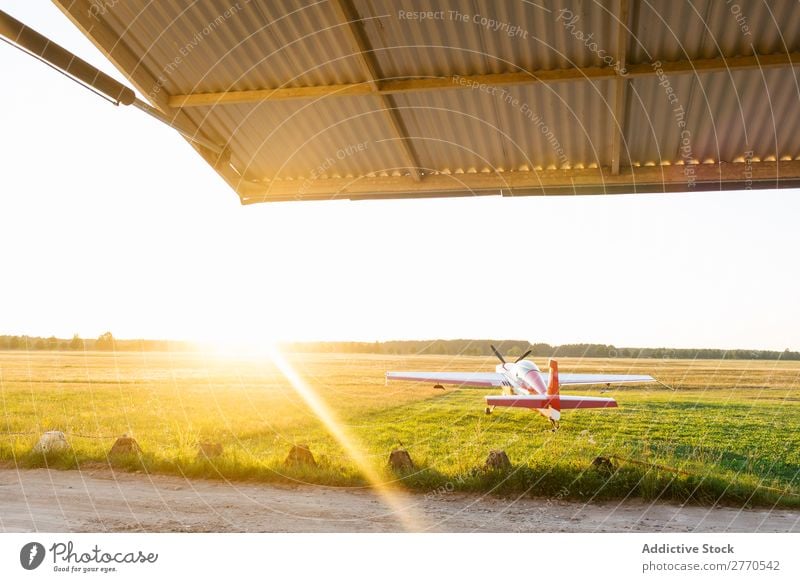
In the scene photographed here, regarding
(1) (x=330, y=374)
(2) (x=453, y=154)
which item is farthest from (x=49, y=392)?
(2) (x=453, y=154)

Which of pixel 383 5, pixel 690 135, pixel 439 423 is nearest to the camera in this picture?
pixel 383 5

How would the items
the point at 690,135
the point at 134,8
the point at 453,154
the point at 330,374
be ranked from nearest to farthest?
the point at 134,8
the point at 690,135
the point at 453,154
the point at 330,374

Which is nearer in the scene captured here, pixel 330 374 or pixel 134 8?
pixel 134 8

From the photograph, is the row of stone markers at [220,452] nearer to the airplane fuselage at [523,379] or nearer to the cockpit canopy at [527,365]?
the airplane fuselage at [523,379]

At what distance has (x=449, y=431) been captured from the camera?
33.6 feet

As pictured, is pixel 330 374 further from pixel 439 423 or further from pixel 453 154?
pixel 453 154

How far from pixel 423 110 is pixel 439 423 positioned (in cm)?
620

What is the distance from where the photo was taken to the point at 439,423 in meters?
11.2

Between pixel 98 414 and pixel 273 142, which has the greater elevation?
pixel 273 142

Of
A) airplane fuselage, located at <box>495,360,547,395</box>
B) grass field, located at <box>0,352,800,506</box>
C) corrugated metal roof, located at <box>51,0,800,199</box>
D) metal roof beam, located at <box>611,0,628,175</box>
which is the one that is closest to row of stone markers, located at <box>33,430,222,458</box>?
grass field, located at <box>0,352,800,506</box>

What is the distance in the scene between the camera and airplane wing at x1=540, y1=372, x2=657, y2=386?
8297 mm

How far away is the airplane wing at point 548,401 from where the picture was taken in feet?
24.7

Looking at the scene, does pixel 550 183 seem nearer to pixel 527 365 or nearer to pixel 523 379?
pixel 527 365

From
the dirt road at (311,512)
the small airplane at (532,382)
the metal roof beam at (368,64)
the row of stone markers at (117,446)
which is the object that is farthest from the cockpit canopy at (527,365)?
the row of stone markers at (117,446)
